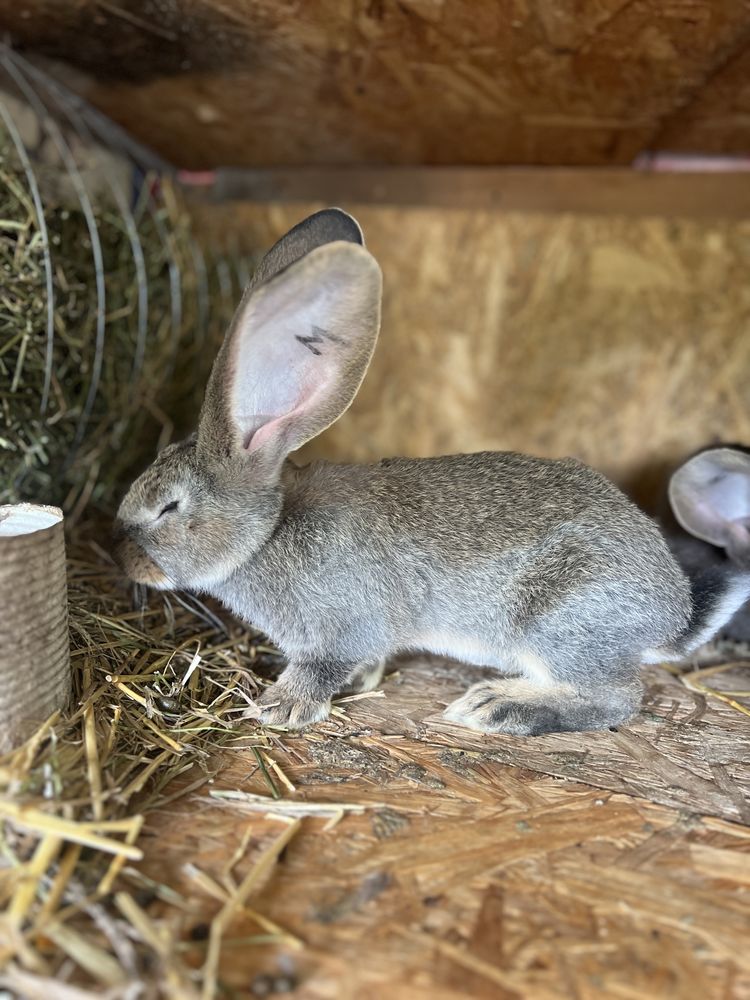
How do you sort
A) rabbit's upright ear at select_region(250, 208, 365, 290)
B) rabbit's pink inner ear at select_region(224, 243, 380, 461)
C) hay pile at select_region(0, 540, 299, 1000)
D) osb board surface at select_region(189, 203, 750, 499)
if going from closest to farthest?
hay pile at select_region(0, 540, 299, 1000) → rabbit's pink inner ear at select_region(224, 243, 380, 461) → rabbit's upright ear at select_region(250, 208, 365, 290) → osb board surface at select_region(189, 203, 750, 499)

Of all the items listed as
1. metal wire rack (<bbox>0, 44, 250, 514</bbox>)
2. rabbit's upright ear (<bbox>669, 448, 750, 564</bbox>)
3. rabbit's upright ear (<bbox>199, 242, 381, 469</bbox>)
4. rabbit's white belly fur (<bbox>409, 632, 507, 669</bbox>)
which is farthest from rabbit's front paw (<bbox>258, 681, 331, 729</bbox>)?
rabbit's upright ear (<bbox>669, 448, 750, 564</bbox>)

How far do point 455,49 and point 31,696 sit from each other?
8.44 feet

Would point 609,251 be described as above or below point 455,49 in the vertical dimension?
below

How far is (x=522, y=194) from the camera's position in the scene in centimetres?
399

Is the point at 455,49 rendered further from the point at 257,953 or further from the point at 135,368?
the point at 257,953

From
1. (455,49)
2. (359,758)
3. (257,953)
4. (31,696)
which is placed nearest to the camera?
(257,953)

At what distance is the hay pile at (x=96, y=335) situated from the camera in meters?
2.81

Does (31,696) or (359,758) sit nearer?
(31,696)

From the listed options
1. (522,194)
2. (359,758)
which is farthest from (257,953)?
(522,194)

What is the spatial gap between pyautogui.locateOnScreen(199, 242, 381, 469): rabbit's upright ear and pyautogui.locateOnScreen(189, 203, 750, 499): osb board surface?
1937 millimetres

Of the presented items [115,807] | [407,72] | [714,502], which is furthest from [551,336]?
[115,807]

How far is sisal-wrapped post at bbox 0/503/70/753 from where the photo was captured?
1681mm

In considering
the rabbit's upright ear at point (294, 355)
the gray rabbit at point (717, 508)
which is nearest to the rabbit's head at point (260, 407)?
the rabbit's upright ear at point (294, 355)

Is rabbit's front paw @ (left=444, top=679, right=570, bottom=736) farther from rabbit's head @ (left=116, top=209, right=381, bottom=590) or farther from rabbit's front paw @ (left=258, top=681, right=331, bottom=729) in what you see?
rabbit's head @ (left=116, top=209, right=381, bottom=590)
